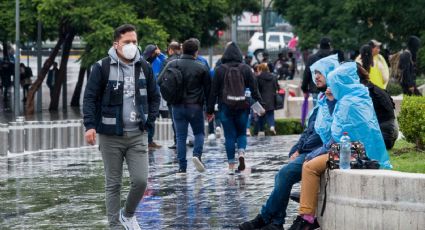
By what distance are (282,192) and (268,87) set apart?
1513cm

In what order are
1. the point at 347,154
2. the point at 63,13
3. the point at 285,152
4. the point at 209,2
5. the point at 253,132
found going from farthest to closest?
the point at 209,2, the point at 63,13, the point at 253,132, the point at 285,152, the point at 347,154

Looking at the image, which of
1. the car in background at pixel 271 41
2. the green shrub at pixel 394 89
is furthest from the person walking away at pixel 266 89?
the car in background at pixel 271 41

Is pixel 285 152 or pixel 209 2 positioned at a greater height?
pixel 209 2

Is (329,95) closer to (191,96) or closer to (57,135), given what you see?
(191,96)

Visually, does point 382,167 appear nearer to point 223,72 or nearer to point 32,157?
point 223,72

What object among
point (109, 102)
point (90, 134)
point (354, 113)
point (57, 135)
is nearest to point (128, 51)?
point (109, 102)

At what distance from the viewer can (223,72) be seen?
16.1 meters

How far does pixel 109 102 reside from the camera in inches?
429

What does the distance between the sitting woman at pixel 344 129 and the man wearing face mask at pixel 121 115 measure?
135 cm

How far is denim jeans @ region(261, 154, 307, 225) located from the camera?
11.0m

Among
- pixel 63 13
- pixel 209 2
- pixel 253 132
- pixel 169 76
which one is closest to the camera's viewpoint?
pixel 169 76

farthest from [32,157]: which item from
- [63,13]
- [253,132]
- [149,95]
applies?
[63,13]

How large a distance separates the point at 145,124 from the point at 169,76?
4952 millimetres

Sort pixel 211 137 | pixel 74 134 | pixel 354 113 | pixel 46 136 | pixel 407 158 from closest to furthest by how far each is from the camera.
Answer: pixel 354 113
pixel 407 158
pixel 46 136
pixel 211 137
pixel 74 134
